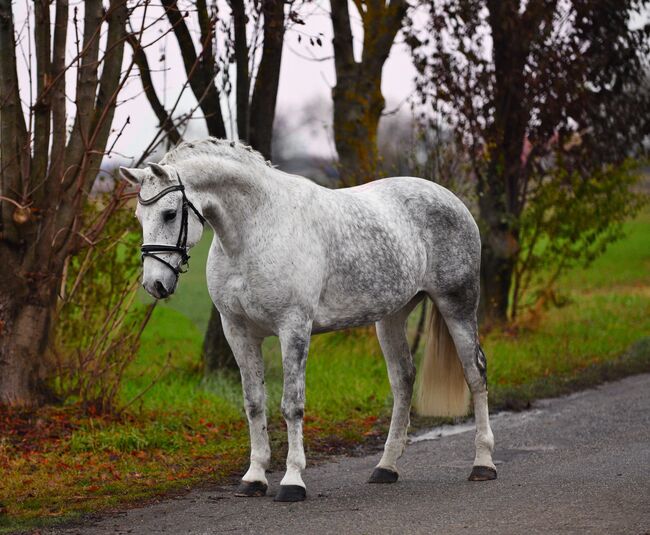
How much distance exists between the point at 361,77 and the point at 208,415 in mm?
6205

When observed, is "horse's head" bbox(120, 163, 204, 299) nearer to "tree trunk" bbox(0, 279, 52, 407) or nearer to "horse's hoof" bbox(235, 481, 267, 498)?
"horse's hoof" bbox(235, 481, 267, 498)

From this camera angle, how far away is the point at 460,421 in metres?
9.49

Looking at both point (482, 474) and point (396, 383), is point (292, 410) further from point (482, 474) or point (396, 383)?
point (482, 474)

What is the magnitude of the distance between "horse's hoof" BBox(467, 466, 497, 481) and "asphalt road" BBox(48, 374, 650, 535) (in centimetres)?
9

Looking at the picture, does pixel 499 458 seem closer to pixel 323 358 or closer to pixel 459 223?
pixel 459 223

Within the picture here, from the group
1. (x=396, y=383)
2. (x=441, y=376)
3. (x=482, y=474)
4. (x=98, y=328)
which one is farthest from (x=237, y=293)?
(x=98, y=328)

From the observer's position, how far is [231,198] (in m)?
6.03

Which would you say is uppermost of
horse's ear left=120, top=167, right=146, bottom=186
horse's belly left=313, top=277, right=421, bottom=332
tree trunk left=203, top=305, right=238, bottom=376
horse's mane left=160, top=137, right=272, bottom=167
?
horse's mane left=160, top=137, right=272, bottom=167

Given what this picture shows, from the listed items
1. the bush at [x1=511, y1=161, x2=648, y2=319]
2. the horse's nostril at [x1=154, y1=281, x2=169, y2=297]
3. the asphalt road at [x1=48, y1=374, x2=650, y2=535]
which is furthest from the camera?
the bush at [x1=511, y1=161, x2=648, y2=319]

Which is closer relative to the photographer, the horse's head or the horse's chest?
the horse's head

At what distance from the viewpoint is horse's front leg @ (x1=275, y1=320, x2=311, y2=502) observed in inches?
237

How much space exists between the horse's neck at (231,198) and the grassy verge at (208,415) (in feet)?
6.06

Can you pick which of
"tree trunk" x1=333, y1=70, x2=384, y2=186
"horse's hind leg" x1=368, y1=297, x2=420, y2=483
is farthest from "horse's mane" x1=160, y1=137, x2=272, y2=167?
"tree trunk" x1=333, y1=70, x2=384, y2=186

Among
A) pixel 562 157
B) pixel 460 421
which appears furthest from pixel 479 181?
pixel 460 421
